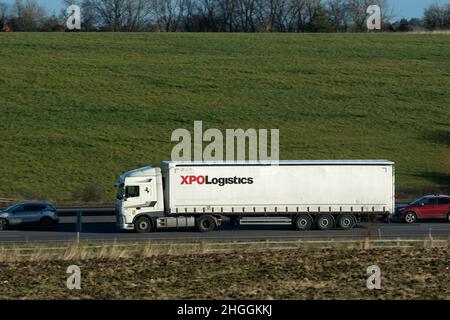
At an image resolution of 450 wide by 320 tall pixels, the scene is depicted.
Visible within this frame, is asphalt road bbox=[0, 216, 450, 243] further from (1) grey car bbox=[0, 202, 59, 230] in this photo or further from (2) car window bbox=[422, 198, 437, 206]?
(2) car window bbox=[422, 198, 437, 206]

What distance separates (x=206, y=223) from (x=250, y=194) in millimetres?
2204

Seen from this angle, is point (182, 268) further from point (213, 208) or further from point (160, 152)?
point (160, 152)

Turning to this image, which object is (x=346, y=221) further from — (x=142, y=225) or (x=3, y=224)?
(x=3, y=224)

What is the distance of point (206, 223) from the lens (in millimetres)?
34438

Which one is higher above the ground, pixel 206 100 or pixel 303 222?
pixel 206 100

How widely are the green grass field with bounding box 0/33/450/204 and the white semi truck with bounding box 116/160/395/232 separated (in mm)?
11961

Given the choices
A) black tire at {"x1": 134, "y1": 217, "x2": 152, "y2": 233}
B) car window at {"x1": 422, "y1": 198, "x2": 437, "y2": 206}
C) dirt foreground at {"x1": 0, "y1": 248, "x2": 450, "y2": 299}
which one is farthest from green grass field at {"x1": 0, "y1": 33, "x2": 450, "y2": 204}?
dirt foreground at {"x1": 0, "y1": 248, "x2": 450, "y2": 299}

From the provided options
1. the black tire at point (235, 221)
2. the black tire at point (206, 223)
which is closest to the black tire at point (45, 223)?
the black tire at point (206, 223)

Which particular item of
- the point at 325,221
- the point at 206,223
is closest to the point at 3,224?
the point at 206,223

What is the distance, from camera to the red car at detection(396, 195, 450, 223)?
3725 cm

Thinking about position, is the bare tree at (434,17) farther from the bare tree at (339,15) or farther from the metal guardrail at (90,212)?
the metal guardrail at (90,212)

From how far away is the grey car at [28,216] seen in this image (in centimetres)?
3562

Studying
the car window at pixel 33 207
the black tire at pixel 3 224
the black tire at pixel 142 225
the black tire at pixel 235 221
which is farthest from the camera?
the car window at pixel 33 207

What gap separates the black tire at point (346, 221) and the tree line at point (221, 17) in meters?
67.0
